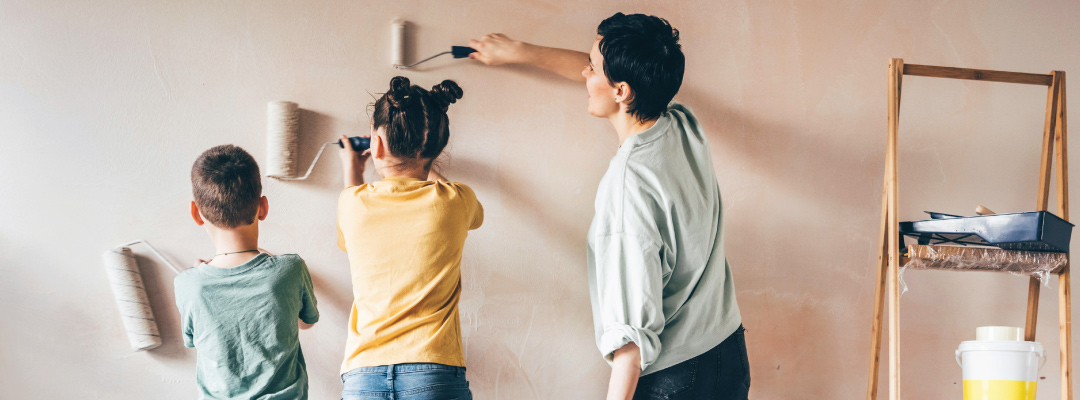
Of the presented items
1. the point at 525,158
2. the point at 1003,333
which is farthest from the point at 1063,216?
the point at 525,158

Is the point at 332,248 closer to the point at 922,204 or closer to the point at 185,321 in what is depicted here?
the point at 185,321

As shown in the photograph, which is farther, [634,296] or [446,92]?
[446,92]

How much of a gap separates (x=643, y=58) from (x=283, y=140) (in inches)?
27.3

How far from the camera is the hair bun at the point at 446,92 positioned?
1.18 metres

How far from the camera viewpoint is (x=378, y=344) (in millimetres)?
1066

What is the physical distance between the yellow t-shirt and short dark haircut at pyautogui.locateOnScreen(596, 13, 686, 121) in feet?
1.19

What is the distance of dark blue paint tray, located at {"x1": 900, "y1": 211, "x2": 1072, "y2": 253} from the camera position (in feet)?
4.02

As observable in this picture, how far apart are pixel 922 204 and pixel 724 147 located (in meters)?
0.51

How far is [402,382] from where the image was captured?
1.05 meters

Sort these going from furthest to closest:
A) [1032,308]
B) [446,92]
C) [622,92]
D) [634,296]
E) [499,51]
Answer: [1032,308] → [499,51] → [446,92] → [622,92] → [634,296]

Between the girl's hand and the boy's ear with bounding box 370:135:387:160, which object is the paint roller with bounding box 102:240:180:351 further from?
the girl's hand

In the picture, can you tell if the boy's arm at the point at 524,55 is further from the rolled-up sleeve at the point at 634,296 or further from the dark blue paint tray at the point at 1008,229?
the dark blue paint tray at the point at 1008,229

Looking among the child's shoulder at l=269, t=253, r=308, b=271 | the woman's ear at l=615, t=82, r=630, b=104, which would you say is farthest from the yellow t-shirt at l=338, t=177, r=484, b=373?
the woman's ear at l=615, t=82, r=630, b=104

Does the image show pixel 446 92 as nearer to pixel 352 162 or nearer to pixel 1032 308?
pixel 352 162
